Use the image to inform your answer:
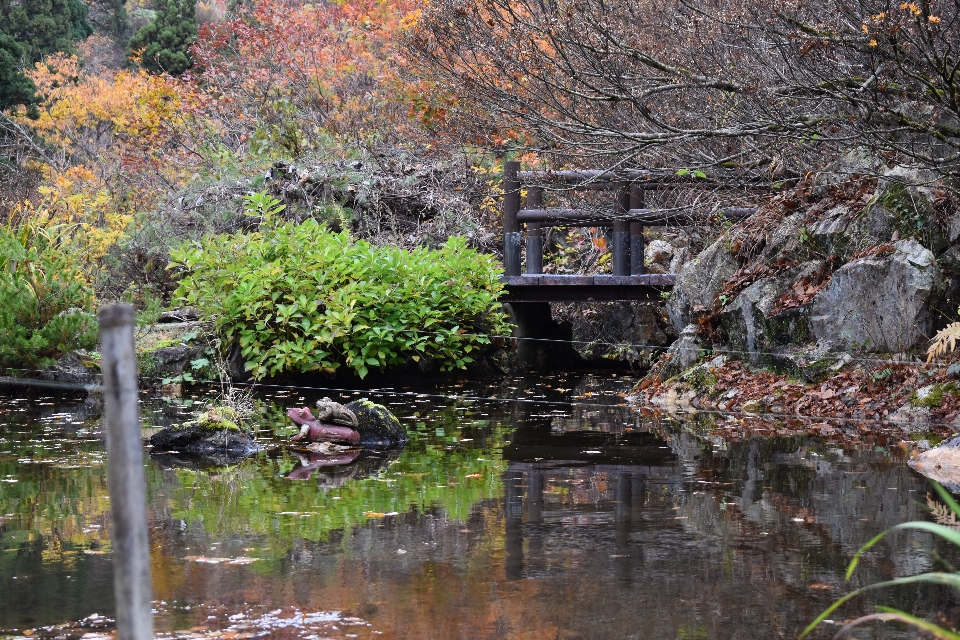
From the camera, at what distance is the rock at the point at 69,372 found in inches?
456

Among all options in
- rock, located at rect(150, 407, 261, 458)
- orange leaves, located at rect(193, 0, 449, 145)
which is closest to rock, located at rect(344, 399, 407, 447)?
rock, located at rect(150, 407, 261, 458)

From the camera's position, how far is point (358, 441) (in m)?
8.08

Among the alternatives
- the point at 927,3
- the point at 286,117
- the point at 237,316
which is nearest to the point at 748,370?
the point at 927,3

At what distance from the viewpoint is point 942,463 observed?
21.8ft

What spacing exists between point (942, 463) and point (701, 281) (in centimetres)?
→ 477

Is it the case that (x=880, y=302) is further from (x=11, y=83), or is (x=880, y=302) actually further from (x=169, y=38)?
(x=169, y=38)

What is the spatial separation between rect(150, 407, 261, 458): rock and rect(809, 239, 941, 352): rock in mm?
5166

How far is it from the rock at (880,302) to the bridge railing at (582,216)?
2980 millimetres

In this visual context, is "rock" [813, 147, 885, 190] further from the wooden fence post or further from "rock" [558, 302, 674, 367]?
the wooden fence post

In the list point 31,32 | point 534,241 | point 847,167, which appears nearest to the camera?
point 847,167

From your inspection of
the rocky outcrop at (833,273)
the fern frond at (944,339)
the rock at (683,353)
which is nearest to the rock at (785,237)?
the rocky outcrop at (833,273)

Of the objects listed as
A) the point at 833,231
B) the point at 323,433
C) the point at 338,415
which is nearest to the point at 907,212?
the point at 833,231

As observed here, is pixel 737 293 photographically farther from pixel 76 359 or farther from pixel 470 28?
pixel 76 359

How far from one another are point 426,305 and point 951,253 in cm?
584
